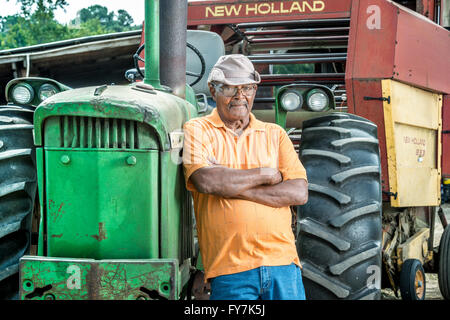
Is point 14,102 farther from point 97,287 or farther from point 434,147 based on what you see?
point 434,147

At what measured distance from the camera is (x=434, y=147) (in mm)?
4711

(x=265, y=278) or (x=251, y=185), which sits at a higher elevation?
(x=251, y=185)

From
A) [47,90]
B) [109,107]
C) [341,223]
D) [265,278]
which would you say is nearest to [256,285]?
[265,278]

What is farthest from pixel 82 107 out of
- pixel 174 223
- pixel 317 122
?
pixel 317 122

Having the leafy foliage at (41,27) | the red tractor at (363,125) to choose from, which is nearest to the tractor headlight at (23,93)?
the red tractor at (363,125)

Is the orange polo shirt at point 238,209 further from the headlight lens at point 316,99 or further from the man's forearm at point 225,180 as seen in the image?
the headlight lens at point 316,99

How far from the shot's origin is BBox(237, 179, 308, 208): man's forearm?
2568 mm

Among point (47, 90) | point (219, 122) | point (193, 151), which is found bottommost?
point (193, 151)

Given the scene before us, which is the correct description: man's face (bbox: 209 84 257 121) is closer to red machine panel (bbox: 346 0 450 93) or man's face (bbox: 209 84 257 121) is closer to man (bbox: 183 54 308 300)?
man (bbox: 183 54 308 300)

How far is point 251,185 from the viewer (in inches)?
101

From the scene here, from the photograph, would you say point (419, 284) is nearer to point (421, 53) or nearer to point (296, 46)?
point (421, 53)

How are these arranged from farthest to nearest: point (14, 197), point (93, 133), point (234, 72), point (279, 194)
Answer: point (14, 197) < point (234, 72) < point (279, 194) < point (93, 133)

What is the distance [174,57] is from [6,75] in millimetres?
8823

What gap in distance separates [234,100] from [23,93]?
4.78 ft
